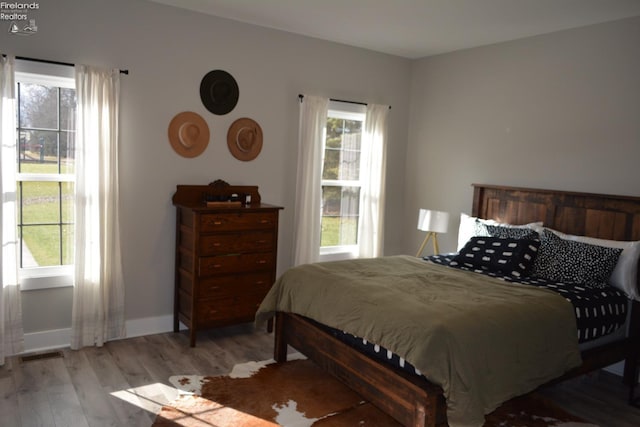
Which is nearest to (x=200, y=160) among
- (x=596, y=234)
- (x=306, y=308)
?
(x=306, y=308)

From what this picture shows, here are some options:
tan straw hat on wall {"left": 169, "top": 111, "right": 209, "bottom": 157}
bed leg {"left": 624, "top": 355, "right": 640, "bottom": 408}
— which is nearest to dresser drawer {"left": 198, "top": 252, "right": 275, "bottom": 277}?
tan straw hat on wall {"left": 169, "top": 111, "right": 209, "bottom": 157}

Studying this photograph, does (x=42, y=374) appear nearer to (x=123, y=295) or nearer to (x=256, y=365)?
(x=123, y=295)

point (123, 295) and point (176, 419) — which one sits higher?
point (123, 295)

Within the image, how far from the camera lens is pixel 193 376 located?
3.40 metres

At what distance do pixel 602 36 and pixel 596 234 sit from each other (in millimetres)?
1536

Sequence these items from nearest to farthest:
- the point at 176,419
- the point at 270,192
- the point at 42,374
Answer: the point at 176,419
the point at 42,374
the point at 270,192

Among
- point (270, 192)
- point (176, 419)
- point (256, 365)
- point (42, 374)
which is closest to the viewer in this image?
point (176, 419)

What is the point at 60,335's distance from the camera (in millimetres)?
3822

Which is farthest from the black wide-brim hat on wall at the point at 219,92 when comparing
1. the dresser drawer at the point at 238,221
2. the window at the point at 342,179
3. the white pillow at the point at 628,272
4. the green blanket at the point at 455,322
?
the white pillow at the point at 628,272

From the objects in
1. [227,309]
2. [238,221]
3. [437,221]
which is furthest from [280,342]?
[437,221]

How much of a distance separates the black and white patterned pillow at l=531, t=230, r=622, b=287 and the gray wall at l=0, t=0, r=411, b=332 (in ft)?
7.46

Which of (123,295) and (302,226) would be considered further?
(302,226)

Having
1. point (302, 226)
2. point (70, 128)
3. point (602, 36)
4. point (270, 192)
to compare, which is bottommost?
point (302, 226)

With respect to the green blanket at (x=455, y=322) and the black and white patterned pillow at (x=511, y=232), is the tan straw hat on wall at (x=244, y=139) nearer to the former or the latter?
the green blanket at (x=455, y=322)
